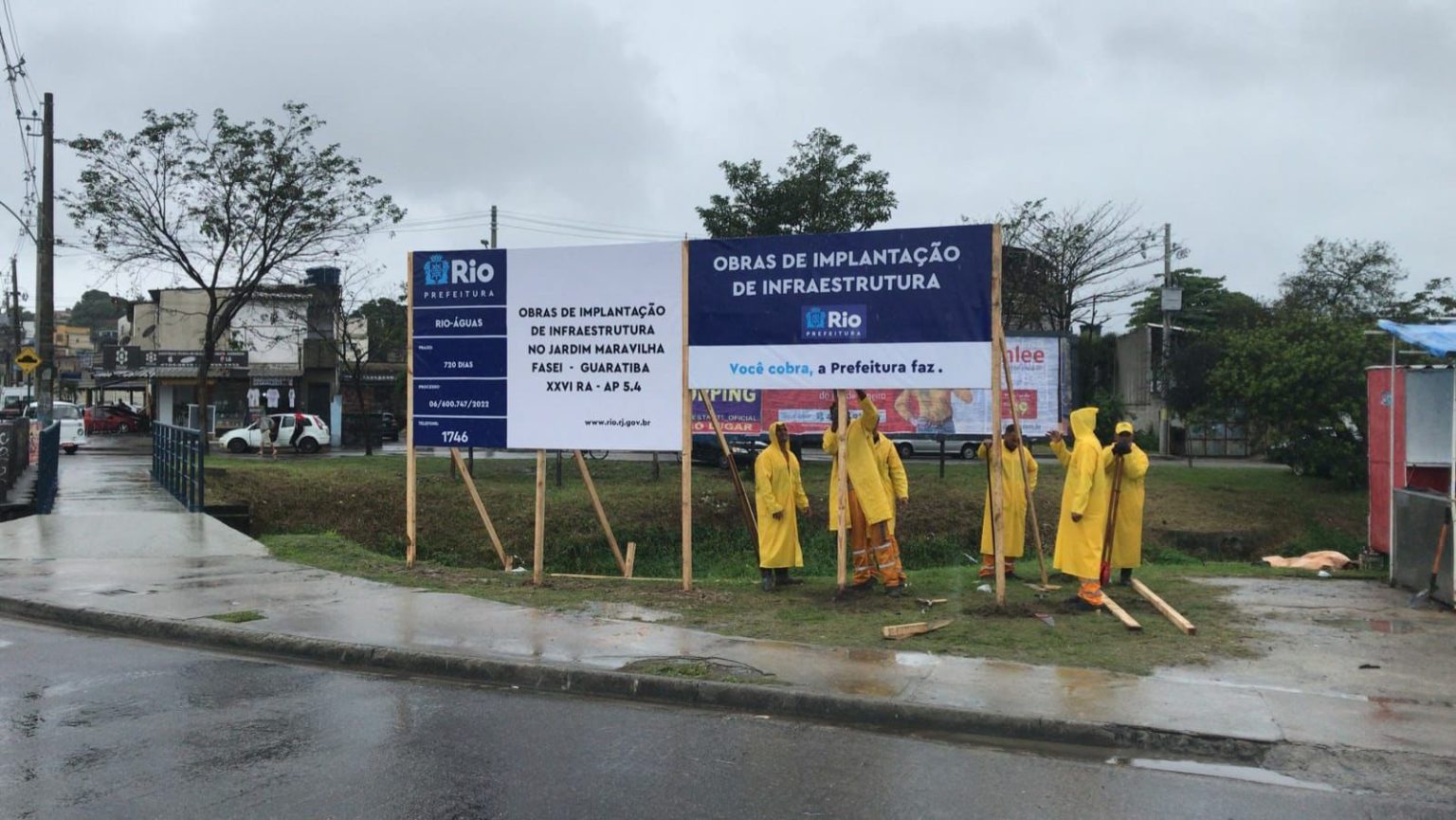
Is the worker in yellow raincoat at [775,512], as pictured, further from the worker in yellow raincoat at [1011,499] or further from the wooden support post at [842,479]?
the worker in yellow raincoat at [1011,499]

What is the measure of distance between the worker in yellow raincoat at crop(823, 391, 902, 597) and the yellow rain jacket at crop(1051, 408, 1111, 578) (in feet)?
5.17

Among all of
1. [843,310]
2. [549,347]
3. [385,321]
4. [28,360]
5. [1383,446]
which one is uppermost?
[385,321]

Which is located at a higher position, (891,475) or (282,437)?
(891,475)

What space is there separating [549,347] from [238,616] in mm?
3857

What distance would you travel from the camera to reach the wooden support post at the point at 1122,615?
850 centimetres

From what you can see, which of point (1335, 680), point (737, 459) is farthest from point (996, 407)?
point (737, 459)

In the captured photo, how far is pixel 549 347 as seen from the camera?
1108 centimetres

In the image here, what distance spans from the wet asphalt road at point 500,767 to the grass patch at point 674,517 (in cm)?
1166

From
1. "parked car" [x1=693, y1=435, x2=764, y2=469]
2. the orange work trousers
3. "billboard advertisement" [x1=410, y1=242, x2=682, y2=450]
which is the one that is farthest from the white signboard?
"parked car" [x1=693, y1=435, x2=764, y2=469]

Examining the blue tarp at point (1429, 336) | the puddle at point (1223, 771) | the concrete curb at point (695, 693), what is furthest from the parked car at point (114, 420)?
the puddle at point (1223, 771)

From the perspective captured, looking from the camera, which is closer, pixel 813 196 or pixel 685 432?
pixel 685 432

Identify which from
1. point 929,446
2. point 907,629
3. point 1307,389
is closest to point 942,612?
point 907,629

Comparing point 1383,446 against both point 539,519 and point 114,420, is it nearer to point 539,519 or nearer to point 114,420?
point 539,519

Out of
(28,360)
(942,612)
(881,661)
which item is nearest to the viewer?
(881,661)
